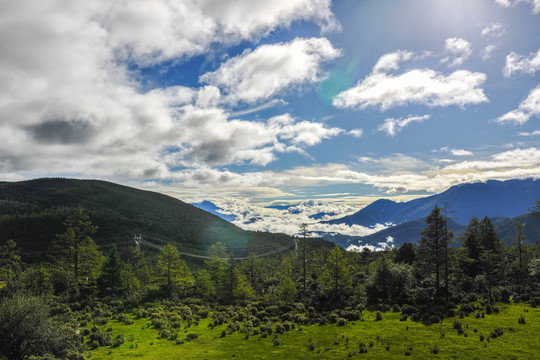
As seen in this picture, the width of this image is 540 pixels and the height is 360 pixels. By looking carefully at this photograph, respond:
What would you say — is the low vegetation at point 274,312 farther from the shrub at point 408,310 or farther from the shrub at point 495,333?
the shrub at point 408,310

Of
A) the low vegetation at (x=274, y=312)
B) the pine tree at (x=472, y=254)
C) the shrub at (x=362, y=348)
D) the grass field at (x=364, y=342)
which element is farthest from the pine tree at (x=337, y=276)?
the pine tree at (x=472, y=254)

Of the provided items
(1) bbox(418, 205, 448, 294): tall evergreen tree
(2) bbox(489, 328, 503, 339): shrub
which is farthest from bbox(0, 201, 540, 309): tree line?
(2) bbox(489, 328, 503, 339): shrub

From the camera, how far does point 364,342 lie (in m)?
25.1

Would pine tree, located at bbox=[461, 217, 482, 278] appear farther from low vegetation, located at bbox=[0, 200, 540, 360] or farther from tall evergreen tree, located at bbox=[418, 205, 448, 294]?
tall evergreen tree, located at bbox=[418, 205, 448, 294]

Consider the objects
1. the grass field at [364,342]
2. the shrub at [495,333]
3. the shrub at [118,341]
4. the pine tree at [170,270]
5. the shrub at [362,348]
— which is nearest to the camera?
the grass field at [364,342]

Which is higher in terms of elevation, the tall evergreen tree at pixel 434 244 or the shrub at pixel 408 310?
the tall evergreen tree at pixel 434 244

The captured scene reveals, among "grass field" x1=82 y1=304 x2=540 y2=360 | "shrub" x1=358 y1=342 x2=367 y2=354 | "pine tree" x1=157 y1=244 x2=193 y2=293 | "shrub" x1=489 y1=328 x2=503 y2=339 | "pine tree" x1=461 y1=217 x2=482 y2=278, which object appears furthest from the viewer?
"pine tree" x1=157 y1=244 x2=193 y2=293

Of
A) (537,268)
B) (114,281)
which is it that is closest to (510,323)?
(537,268)

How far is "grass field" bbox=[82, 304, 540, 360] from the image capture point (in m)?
21.9

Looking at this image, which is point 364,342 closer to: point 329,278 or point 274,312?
point 274,312

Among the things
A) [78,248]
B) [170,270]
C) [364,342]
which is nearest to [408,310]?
[364,342]

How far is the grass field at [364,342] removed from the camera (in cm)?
2186

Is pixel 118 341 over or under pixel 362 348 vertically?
→ under

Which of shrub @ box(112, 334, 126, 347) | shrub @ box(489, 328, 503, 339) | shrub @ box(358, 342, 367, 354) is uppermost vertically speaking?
shrub @ box(489, 328, 503, 339)
